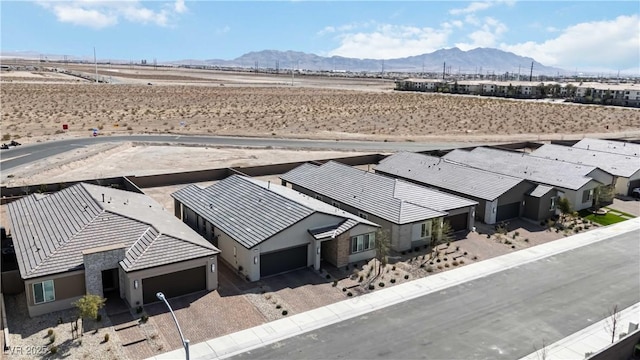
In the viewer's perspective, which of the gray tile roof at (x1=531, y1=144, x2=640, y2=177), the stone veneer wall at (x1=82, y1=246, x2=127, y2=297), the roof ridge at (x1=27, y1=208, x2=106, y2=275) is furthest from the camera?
the gray tile roof at (x1=531, y1=144, x2=640, y2=177)

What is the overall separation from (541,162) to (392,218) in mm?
25078

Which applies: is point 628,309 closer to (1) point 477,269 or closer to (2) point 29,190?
(1) point 477,269

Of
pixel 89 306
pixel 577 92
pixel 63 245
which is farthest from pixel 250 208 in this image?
pixel 577 92

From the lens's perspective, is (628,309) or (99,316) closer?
(99,316)

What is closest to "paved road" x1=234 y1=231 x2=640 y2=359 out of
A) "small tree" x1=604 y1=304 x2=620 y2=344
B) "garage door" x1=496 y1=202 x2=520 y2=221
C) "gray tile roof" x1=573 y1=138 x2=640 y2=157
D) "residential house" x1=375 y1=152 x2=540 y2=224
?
"small tree" x1=604 y1=304 x2=620 y2=344

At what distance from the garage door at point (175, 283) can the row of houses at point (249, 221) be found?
6cm

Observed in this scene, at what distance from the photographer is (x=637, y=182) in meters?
55.3

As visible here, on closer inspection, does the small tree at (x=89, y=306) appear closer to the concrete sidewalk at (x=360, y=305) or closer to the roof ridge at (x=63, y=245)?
the roof ridge at (x=63, y=245)

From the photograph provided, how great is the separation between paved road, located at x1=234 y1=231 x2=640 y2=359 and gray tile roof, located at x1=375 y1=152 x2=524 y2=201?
10798 mm

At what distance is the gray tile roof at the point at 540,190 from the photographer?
147 feet

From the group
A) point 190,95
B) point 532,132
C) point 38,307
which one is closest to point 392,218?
point 38,307

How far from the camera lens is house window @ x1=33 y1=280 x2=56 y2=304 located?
Result: 2584 cm

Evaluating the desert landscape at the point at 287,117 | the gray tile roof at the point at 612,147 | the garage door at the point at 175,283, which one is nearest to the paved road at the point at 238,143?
the desert landscape at the point at 287,117

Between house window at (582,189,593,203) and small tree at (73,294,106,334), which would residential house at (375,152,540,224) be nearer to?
house window at (582,189,593,203)
